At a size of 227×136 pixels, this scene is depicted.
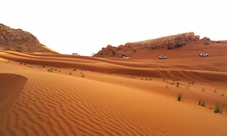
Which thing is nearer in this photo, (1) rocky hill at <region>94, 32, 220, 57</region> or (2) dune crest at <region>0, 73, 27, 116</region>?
(2) dune crest at <region>0, 73, 27, 116</region>

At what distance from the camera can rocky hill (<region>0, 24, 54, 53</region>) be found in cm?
4950

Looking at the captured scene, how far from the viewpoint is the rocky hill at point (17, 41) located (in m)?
49.5

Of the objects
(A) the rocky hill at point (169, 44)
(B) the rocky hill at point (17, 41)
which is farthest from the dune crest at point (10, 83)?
(B) the rocky hill at point (17, 41)

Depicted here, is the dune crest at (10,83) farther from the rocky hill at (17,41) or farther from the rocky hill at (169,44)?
the rocky hill at (17,41)

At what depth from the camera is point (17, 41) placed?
52.6 m

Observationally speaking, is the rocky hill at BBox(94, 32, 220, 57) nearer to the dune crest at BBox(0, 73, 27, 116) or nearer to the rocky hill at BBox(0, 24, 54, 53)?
the rocky hill at BBox(0, 24, 54, 53)

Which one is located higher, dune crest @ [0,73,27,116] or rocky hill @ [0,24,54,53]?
rocky hill @ [0,24,54,53]

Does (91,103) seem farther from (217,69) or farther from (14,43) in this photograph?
(14,43)

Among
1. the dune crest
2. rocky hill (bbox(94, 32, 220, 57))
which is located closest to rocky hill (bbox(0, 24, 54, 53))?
rocky hill (bbox(94, 32, 220, 57))

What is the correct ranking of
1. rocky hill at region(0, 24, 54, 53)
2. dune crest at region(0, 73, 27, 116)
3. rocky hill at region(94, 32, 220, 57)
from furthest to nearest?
rocky hill at region(0, 24, 54, 53) < rocky hill at region(94, 32, 220, 57) < dune crest at region(0, 73, 27, 116)

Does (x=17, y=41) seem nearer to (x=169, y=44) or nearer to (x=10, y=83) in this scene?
(x=169, y=44)

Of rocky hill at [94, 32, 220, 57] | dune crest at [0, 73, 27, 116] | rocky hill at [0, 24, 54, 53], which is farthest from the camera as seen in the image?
rocky hill at [0, 24, 54, 53]

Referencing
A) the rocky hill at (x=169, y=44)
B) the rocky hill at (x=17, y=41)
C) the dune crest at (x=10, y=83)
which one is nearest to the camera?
the dune crest at (x=10, y=83)

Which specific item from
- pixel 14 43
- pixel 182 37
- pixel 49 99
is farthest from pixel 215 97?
pixel 14 43
